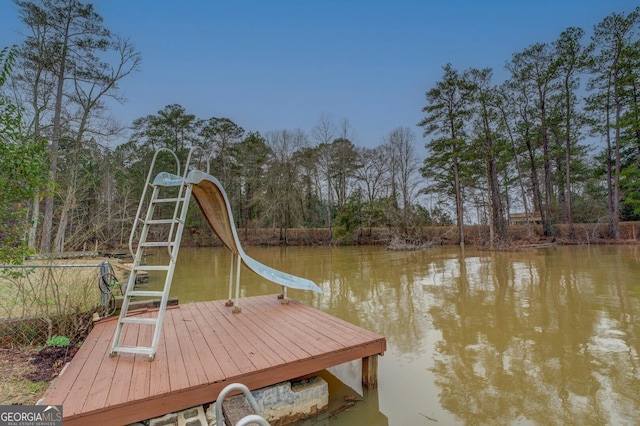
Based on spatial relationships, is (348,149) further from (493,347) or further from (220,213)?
(493,347)

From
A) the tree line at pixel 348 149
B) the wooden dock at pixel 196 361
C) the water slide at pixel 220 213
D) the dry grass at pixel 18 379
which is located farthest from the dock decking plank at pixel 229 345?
the tree line at pixel 348 149

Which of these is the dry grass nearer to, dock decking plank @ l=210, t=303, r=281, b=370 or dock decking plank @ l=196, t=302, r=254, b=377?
dock decking plank @ l=196, t=302, r=254, b=377

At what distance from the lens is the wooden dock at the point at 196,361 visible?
1.75 metres

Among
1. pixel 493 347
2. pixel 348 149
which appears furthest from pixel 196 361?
pixel 348 149

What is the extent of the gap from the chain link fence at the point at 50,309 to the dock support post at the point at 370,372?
3.21m

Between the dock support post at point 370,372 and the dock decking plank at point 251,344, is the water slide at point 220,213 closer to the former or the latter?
the dock decking plank at point 251,344

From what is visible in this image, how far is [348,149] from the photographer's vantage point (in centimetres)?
2322

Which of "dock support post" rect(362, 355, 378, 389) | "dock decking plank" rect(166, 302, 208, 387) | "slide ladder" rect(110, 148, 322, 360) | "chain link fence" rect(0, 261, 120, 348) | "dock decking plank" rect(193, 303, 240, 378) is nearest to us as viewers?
"dock decking plank" rect(166, 302, 208, 387)

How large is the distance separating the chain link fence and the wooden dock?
507mm

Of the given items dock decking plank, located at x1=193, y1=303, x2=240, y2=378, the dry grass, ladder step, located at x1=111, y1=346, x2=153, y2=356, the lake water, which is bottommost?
the lake water

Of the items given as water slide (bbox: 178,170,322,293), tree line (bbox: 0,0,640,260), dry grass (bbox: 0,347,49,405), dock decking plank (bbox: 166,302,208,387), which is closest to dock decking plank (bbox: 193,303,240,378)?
dock decking plank (bbox: 166,302,208,387)

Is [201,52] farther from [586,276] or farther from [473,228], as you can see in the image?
[473,228]

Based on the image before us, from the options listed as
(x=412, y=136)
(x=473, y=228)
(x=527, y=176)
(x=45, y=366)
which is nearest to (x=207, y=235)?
(x=412, y=136)

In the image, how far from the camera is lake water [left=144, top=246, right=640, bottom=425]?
2.32 meters
